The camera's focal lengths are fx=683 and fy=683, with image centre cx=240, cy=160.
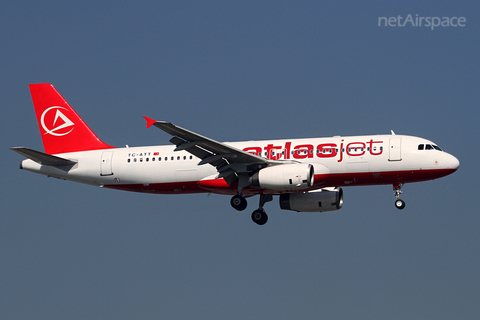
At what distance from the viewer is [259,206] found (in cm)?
4291

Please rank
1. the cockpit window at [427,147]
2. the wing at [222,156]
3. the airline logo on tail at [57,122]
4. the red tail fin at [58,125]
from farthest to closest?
the airline logo on tail at [57,122]
the red tail fin at [58,125]
the cockpit window at [427,147]
the wing at [222,156]

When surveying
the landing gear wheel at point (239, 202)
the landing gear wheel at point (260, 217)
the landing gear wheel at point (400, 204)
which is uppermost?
the landing gear wheel at point (400, 204)

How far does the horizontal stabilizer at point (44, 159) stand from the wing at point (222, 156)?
29.7ft

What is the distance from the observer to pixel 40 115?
1834 inches

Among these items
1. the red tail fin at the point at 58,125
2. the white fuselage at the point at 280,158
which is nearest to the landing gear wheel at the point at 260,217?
the white fuselage at the point at 280,158

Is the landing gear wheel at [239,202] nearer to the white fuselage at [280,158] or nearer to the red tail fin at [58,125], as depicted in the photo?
the white fuselage at [280,158]

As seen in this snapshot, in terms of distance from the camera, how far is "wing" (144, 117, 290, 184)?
123ft

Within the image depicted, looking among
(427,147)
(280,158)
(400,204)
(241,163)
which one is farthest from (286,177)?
(427,147)

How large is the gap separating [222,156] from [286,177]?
3963 millimetres

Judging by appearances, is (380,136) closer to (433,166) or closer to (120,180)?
(433,166)

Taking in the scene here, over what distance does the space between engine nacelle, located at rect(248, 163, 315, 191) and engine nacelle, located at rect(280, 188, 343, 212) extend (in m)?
4.86

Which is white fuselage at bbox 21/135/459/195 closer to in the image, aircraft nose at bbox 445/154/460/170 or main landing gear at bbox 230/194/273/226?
aircraft nose at bbox 445/154/460/170

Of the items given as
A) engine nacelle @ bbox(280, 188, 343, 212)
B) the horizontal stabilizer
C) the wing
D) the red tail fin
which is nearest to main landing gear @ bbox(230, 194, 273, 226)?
the wing

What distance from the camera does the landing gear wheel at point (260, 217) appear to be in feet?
139
